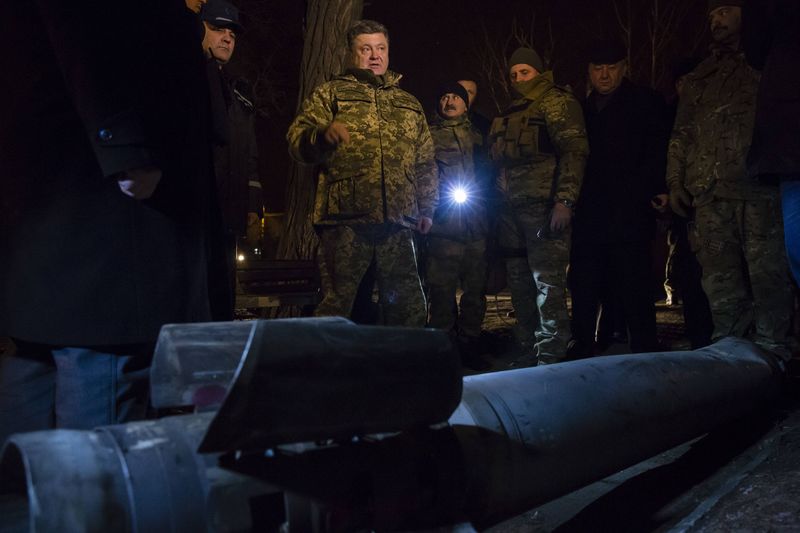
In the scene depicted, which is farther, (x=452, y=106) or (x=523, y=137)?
(x=452, y=106)

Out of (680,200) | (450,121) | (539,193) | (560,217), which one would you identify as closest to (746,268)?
(680,200)

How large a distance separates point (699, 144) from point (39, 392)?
3.82 m

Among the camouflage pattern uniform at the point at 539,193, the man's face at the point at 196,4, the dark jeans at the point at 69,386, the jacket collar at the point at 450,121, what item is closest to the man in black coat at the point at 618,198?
the camouflage pattern uniform at the point at 539,193

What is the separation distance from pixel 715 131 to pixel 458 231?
198cm

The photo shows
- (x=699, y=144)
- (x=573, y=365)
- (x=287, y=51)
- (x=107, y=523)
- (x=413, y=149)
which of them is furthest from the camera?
(x=287, y=51)

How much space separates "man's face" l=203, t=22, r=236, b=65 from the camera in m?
4.04

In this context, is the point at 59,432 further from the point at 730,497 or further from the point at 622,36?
the point at 622,36

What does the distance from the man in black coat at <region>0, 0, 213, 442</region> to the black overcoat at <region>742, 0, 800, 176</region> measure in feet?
7.98

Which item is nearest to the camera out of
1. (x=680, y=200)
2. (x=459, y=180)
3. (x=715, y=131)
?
(x=715, y=131)

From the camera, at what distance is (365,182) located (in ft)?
13.0

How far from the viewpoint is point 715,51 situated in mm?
4035

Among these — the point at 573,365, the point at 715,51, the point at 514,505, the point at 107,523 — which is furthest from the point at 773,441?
the point at 715,51

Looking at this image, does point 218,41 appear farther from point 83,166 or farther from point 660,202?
point 660,202

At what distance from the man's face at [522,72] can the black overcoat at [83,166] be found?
12.7ft
